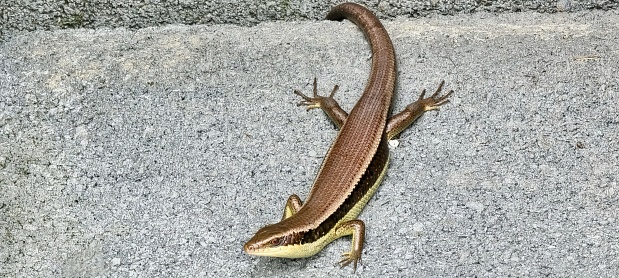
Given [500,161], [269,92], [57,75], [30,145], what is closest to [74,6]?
[57,75]

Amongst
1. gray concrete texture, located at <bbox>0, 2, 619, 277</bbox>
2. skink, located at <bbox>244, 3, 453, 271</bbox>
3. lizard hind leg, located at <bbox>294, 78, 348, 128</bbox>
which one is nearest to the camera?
skink, located at <bbox>244, 3, 453, 271</bbox>

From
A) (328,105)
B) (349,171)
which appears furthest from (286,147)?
(349,171)

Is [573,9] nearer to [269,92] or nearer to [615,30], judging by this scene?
[615,30]

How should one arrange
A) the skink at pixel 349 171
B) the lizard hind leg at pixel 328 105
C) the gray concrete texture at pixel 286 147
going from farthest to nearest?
the lizard hind leg at pixel 328 105
the gray concrete texture at pixel 286 147
the skink at pixel 349 171

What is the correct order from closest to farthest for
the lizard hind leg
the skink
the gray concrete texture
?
the skink, the gray concrete texture, the lizard hind leg

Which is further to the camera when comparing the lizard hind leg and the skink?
the lizard hind leg

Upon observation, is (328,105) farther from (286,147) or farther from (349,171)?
(349,171)
